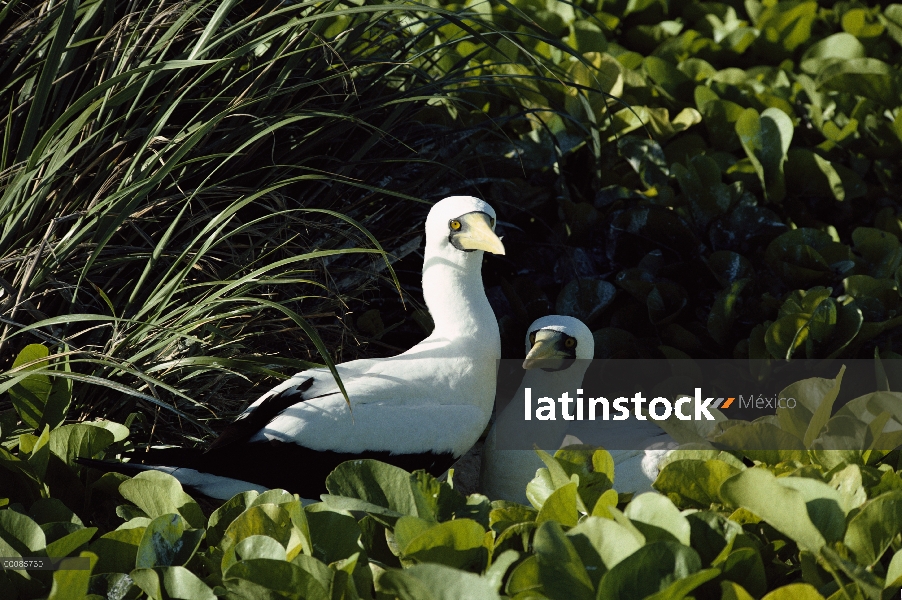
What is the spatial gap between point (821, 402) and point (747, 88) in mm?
2398

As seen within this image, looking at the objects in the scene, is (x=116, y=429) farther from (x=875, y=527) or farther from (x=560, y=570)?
(x=875, y=527)

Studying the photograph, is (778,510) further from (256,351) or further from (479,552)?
(256,351)

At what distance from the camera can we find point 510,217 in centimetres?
361

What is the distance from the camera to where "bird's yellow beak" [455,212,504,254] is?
2.51m

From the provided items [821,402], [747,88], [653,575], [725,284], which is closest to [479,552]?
[653,575]

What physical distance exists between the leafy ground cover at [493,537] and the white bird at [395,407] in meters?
0.32

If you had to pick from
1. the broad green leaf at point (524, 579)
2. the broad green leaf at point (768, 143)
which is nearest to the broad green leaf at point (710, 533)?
the broad green leaf at point (524, 579)

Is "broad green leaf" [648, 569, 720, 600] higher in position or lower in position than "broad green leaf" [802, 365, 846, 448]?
higher

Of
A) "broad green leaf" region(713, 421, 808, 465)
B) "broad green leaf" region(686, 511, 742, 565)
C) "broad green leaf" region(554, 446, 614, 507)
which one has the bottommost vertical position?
"broad green leaf" region(713, 421, 808, 465)

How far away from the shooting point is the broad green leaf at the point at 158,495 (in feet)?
6.08

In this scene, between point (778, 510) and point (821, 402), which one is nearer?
point (778, 510)

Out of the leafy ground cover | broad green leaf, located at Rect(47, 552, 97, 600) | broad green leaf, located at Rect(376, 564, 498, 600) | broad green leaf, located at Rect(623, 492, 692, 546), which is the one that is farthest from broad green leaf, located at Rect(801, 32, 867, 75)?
broad green leaf, located at Rect(47, 552, 97, 600)

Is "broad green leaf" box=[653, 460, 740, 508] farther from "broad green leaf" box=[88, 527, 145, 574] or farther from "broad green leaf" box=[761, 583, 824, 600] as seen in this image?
"broad green leaf" box=[88, 527, 145, 574]

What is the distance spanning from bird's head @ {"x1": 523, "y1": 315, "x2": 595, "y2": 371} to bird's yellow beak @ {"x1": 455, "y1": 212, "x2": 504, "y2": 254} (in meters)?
0.38
